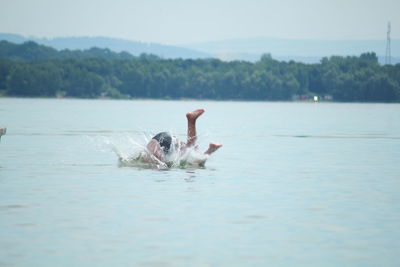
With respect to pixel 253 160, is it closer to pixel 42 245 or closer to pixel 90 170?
pixel 90 170

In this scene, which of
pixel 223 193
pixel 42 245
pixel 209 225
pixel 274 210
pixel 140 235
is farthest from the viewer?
pixel 223 193

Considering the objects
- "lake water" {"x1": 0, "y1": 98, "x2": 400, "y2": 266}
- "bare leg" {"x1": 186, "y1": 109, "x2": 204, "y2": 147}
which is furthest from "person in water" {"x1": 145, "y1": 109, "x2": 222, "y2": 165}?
"lake water" {"x1": 0, "y1": 98, "x2": 400, "y2": 266}

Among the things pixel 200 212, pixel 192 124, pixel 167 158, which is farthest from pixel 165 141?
pixel 200 212

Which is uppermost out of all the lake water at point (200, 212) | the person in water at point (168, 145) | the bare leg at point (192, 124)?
the bare leg at point (192, 124)

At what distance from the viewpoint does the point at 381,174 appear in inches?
1065

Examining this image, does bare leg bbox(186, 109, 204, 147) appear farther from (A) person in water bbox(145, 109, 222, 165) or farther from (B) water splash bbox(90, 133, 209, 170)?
(B) water splash bbox(90, 133, 209, 170)

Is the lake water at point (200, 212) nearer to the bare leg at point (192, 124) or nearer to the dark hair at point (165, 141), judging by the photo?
the dark hair at point (165, 141)

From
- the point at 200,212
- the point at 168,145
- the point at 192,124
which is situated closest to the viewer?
the point at 200,212

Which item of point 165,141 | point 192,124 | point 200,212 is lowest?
point 200,212

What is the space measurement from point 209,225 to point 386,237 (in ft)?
11.5

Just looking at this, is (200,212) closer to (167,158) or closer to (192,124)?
(192,124)

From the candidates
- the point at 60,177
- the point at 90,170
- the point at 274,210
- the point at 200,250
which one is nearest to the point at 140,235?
the point at 200,250

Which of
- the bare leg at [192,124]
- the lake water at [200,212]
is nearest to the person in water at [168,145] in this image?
the bare leg at [192,124]

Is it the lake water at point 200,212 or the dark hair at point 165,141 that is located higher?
the dark hair at point 165,141
